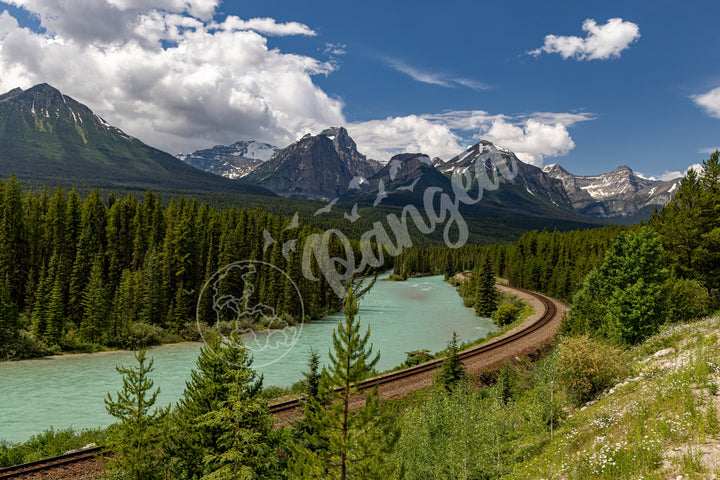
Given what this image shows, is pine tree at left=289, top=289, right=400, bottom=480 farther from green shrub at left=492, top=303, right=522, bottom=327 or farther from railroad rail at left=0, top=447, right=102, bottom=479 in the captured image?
green shrub at left=492, top=303, right=522, bottom=327

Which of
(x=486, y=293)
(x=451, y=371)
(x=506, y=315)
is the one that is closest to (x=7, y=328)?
(x=451, y=371)

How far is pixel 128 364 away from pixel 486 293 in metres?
62.6

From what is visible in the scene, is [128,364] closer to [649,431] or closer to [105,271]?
[105,271]

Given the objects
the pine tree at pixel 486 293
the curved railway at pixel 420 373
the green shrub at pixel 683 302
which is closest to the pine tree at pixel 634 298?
the green shrub at pixel 683 302

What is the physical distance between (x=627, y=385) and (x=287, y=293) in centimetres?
5273

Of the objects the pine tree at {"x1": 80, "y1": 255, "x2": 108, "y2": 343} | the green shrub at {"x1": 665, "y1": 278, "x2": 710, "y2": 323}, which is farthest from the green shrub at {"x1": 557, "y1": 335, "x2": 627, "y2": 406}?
the pine tree at {"x1": 80, "y1": 255, "x2": 108, "y2": 343}

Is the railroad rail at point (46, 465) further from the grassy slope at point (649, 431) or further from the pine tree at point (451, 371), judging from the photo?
the pine tree at point (451, 371)

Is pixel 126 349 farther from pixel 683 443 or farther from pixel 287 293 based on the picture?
pixel 683 443

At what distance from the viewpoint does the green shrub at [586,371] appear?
21006 millimetres

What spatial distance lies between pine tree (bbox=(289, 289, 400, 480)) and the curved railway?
2.62 m

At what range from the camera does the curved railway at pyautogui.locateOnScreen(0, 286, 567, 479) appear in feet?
57.6

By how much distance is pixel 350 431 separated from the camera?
12.4 metres

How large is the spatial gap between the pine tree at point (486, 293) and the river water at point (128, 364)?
10.4 feet

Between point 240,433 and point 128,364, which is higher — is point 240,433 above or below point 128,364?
above
